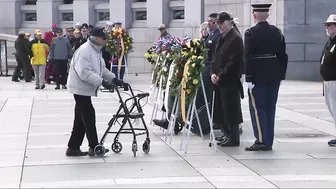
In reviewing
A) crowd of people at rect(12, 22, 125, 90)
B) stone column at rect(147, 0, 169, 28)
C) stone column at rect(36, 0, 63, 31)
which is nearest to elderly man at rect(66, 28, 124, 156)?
crowd of people at rect(12, 22, 125, 90)

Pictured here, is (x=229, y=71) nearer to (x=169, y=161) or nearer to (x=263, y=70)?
(x=263, y=70)

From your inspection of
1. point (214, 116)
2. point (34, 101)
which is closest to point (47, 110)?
point (34, 101)

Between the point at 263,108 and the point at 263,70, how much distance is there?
0.56 metres

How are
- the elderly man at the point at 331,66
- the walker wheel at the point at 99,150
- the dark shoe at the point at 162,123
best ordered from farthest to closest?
the dark shoe at the point at 162,123
the elderly man at the point at 331,66
the walker wheel at the point at 99,150

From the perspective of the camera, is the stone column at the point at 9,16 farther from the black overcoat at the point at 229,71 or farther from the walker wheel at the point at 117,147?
the walker wheel at the point at 117,147

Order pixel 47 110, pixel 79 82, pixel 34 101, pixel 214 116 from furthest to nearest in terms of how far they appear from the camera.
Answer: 1. pixel 34 101
2. pixel 47 110
3. pixel 214 116
4. pixel 79 82

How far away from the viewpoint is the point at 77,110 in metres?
10.4

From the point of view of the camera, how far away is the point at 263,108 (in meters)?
10.8

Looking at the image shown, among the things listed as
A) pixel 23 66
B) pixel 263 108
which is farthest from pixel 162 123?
pixel 23 66

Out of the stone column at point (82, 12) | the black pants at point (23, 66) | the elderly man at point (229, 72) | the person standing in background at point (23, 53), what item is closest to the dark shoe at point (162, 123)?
the elderly man at point (229, 72)

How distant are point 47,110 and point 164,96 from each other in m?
4.52

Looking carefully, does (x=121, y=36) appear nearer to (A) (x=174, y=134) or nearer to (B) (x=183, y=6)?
(B) (x=183, y=6)

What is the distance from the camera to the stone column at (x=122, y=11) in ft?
103

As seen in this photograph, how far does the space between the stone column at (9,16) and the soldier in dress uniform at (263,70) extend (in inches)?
1069
